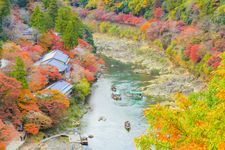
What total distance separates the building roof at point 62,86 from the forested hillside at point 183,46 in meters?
10.9

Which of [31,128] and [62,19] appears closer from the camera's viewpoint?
[31,128]

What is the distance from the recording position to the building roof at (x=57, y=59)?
35.0m

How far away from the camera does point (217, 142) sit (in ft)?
29.2

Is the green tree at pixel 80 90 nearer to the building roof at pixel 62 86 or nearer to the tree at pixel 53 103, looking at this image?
the building roof at pixel 62 86

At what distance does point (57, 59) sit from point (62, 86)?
416 centimetres

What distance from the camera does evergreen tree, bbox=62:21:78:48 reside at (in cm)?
3862

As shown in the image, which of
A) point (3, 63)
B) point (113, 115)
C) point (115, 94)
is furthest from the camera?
point (115, 94)

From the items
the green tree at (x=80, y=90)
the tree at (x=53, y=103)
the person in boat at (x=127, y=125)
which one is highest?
the tree at (x=53, y=103)

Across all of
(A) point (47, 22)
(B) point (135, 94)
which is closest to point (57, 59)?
(A) point (47, 22)

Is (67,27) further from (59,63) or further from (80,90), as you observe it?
(80,90)

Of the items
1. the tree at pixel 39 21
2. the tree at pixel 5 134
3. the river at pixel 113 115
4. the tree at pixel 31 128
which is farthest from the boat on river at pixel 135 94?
the tree at pixel 5 134

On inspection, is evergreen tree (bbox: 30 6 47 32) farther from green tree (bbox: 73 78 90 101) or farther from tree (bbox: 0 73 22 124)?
tree (bbox: 0 73 22 124)

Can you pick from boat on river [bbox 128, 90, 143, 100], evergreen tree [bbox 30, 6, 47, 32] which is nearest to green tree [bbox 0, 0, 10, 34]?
evergreen tree [bbox 30, 6, 47, 32]

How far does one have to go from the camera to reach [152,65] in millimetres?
45875
